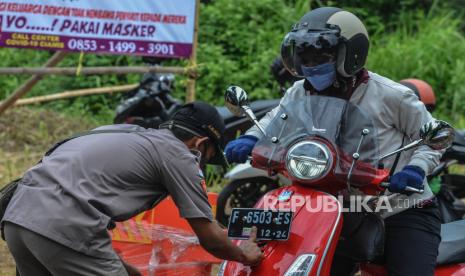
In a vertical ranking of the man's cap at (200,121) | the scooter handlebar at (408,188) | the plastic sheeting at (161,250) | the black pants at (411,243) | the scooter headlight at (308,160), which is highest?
the man's cap at (200,121)

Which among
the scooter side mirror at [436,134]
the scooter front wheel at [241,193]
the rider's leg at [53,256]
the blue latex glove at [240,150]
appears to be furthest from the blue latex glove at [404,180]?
the scooter front wheel at [241,193]

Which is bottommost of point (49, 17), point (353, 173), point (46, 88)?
point (46, 88)

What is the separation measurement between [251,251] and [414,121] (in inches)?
39.0

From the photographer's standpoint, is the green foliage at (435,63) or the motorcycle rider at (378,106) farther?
the green foliage at (435,63)

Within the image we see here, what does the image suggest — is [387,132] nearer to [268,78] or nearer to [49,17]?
[49,17]

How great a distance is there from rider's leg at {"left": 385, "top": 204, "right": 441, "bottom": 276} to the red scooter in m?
0.26

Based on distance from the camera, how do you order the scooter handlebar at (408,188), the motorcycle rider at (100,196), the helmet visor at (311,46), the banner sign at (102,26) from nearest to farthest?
the motorcycle rider at (100,196) → the scooter handlebar at (408,188) → the helmet visor at (311,46) → the banner sign at (102,26)

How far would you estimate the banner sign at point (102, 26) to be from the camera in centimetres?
675

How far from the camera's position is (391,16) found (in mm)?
12297

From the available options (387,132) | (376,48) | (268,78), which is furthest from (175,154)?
(376,48)

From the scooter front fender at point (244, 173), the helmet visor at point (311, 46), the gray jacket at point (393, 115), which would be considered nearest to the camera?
the helmet visor at point (311, 46)

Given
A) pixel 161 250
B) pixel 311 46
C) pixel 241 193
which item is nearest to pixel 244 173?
pixel 241 193

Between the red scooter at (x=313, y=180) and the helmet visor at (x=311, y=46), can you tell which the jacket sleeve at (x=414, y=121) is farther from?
the helmet visor at (x=311, y=46)

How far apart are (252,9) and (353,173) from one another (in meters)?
8.37
